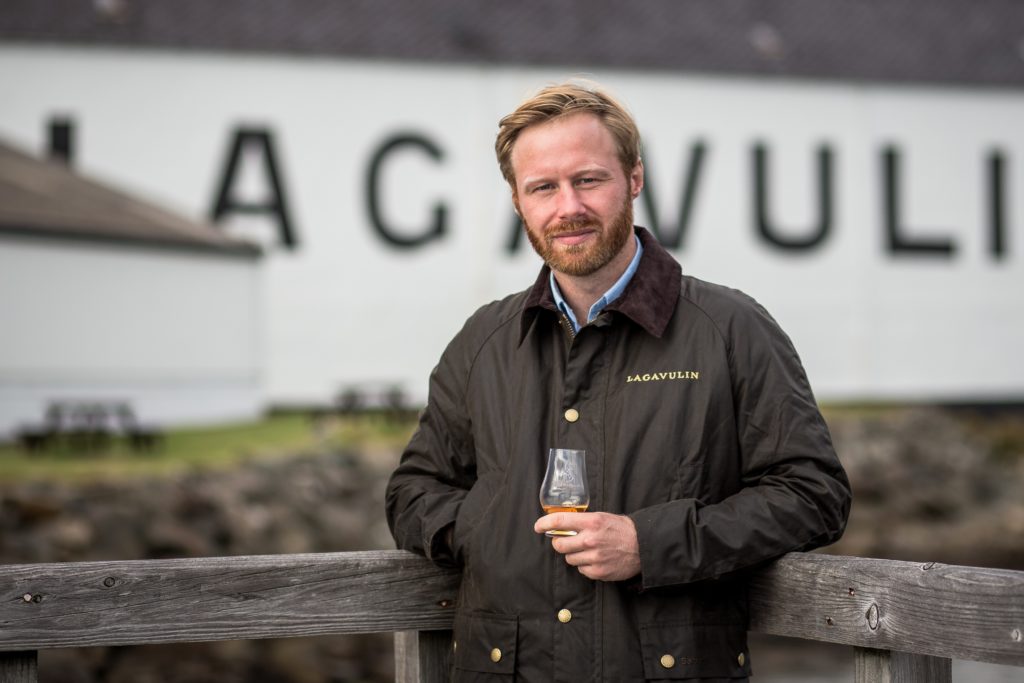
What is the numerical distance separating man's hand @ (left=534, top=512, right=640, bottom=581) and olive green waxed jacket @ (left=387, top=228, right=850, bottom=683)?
0.9 inches

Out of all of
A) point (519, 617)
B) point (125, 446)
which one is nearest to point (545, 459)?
point (519, 617)

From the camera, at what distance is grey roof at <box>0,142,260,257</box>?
1427cm

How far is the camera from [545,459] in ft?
7.88

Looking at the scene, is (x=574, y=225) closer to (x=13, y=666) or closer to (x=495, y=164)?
(x=13, y=666)

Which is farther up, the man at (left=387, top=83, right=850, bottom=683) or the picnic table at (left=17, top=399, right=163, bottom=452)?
the man at (left=387, top=83, right=850, bottom=683)

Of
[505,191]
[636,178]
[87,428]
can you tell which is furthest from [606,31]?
[636,178]

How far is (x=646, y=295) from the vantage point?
2408 millimetres

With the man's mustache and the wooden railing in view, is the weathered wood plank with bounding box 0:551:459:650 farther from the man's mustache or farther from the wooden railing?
the man's mustache

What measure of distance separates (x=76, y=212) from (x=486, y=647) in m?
13.0

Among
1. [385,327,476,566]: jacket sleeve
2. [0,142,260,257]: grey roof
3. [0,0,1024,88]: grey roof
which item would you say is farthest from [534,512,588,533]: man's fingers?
[0,0,1024,88]: grey roof

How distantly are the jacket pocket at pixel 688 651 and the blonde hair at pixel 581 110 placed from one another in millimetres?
774

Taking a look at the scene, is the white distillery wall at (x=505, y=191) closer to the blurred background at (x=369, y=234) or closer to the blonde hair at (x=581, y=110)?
the blurred background at (x=369, y=234)

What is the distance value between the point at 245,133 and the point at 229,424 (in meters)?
3.05

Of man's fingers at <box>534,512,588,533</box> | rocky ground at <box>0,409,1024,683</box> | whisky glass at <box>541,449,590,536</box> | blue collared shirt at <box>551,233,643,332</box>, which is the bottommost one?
rocky ground at <box>0,409,1024,683</box>
